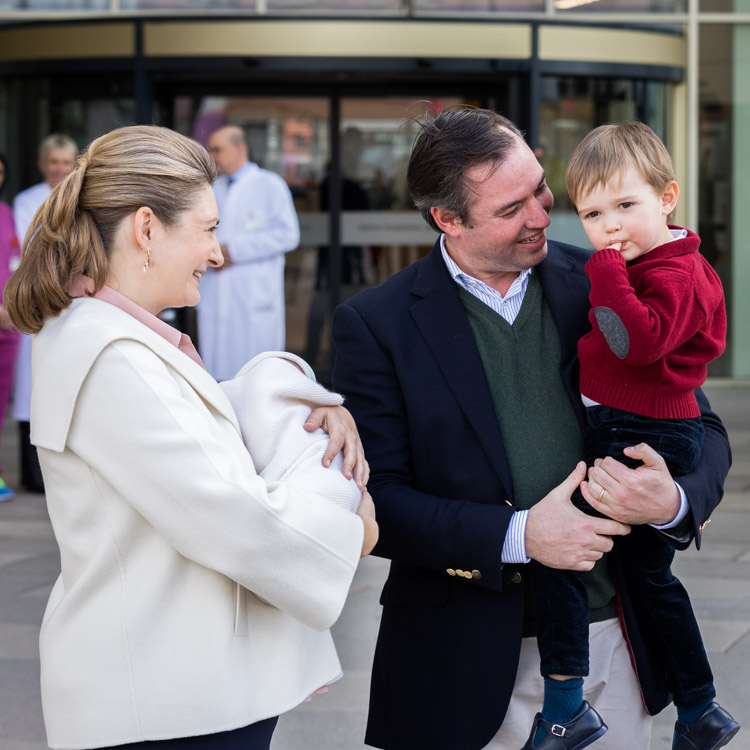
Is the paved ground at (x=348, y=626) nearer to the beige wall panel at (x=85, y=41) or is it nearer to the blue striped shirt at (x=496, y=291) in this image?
the blue striped shirt at (x=496, y=291)

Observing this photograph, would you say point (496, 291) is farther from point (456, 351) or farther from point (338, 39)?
point (338, 39)

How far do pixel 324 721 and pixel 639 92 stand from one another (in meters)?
8.03

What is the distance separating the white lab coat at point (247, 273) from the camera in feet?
25.4

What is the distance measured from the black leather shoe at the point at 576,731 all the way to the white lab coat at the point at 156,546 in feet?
2.17

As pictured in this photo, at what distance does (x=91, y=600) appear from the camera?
1.91 meters

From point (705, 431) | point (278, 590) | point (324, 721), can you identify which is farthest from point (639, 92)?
point (278, 590)

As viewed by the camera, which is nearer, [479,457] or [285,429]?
[285,429]

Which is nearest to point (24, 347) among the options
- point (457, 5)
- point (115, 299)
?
point (115, 299)

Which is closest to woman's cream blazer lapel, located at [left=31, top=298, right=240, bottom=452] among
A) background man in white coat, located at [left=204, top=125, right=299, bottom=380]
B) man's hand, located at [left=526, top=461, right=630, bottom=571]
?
man's hand, located at [left=526, top=461, right=630, bottom=571]

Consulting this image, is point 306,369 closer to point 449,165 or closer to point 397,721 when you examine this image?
point 449,165

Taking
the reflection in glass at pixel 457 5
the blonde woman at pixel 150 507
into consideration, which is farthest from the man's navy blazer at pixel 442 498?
the reflection in glass at pixel 457 5

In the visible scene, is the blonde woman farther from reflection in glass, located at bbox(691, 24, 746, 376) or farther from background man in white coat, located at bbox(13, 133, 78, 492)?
reflection in glass, located at bbox(691, 24, 746, 376)

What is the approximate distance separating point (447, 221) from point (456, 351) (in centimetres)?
29

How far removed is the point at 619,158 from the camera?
2.47 meters
